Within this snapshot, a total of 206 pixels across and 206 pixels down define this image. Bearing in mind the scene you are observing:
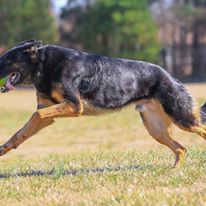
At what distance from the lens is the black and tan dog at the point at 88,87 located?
7703mm

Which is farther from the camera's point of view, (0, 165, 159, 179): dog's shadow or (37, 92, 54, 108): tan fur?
(37, 92, 54, 108): tan fur

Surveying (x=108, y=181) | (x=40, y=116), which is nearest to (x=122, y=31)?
(x=40, y=116)

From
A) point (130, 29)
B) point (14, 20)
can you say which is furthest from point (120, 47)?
point (14, 20)

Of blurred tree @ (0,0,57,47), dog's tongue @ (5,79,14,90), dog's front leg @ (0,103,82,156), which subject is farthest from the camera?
blurred tree @ (0,0,57,47)

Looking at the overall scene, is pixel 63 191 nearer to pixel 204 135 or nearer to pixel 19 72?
pixel 19 72

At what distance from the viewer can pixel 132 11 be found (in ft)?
178

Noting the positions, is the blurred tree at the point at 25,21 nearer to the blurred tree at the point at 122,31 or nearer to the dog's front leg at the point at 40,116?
the blurred tree at the point at 122,31

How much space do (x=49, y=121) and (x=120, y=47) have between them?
155 feet

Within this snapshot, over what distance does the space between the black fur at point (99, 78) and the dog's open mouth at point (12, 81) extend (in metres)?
0.06

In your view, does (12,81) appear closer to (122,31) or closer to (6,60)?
(6,60)

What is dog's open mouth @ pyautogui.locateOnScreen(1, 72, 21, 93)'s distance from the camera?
306 inches

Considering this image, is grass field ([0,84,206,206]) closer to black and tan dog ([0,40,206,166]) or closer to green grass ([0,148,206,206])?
green grass ([0,148,206,206])

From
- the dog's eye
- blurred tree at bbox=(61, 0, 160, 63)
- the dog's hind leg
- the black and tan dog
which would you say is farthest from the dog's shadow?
blurred tree at bbox=(61, 0, 160, 63)

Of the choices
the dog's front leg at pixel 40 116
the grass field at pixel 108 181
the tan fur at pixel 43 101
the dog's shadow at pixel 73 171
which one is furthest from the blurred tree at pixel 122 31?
the dog's front leg at pixel 40 116
